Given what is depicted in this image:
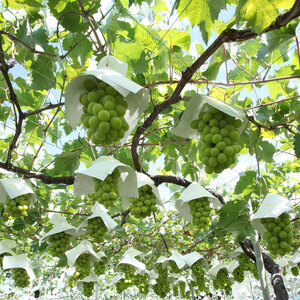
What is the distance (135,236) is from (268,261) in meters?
2.85

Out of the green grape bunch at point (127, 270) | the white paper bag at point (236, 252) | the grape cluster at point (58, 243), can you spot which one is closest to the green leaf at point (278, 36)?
the grape cluster at point (58, 243)

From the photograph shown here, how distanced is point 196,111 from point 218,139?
19 cm

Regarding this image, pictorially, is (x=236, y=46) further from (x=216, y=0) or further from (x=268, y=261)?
(x=268, y=261)

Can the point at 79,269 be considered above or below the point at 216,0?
below

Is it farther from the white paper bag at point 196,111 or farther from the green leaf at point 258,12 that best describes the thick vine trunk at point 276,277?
the green leaf at point 258,12

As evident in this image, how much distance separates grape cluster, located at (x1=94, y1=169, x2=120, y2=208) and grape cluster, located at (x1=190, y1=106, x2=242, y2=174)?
1.34 feet

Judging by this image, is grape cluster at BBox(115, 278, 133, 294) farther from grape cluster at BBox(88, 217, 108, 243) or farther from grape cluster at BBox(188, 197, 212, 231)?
grape cluster at BBox(188, 197, 212, 231)

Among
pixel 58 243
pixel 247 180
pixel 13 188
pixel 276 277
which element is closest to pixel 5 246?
pixel 58 243

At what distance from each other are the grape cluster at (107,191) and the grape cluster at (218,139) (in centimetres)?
41

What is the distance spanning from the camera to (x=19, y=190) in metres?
1.69

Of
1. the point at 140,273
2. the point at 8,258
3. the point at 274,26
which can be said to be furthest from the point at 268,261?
the point at 274,26

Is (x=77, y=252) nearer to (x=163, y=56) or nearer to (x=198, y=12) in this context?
(x=163, y=56)

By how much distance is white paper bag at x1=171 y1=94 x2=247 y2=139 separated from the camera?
3.13 ft

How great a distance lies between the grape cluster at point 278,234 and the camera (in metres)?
1.31
